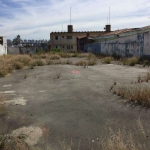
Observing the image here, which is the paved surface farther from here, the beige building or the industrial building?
the beige building

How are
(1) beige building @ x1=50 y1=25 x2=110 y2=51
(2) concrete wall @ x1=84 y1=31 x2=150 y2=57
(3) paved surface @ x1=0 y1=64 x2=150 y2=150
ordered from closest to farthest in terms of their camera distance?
(3) paved surface @ x1=0 y1=64 x2=150 y2=150 < (2) concrete wall @ x1=84 y1=31 x2=150 y2=57 < (1) beige building @ x1=50 y1=25 x2=110 y2=51

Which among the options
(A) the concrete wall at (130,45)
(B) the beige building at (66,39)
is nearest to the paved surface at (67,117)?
(A) the concrete wall at (130,45)

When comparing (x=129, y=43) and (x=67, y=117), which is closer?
(x=67, y=117)

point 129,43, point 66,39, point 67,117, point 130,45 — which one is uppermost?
point 66,39

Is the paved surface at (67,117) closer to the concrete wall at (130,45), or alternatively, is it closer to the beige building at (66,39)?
the concrete wall at (130,45)

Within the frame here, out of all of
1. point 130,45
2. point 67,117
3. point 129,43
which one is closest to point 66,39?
point 129,43

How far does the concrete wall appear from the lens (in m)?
20.6

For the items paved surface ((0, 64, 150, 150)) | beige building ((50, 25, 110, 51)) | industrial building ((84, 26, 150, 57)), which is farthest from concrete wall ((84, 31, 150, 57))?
beige building ((50, 25, 110, 51))

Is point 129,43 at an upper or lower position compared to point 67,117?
upper

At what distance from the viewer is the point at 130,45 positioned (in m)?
24.1

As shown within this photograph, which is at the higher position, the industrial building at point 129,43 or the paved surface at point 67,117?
the industrial building at point 129,43

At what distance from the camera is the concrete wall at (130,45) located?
20.6 metres

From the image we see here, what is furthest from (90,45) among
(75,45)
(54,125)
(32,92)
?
(54,125)

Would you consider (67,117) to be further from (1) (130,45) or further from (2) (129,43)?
(2) (129,43)
